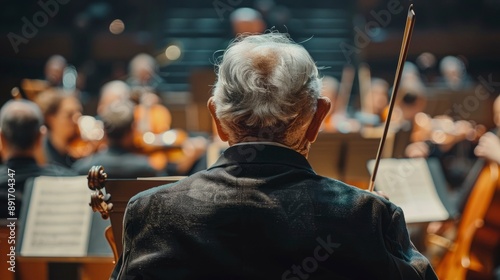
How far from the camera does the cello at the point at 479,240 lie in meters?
3.98

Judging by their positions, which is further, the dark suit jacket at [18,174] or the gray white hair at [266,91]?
the dark suit jacket at [18,174]

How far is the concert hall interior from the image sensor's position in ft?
10.7

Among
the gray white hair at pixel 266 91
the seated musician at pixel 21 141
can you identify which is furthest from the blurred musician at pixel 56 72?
the gray white hair at pixel 266 91

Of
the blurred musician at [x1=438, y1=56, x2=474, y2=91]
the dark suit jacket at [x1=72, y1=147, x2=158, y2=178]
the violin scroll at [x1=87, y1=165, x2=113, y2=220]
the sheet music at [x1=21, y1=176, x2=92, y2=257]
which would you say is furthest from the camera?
the blurred musician at [x1=438, y1=56, x2=474, y2=91]

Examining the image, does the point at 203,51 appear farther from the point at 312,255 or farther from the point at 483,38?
the point at 312,255

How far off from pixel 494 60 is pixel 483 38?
1.17 feet

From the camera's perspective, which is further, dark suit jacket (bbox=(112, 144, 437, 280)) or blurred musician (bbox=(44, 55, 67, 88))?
blurred musician (bbox=(44, 55, 67, 88))

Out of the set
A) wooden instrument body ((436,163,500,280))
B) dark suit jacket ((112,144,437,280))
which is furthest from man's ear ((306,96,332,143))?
wooden instrument body ((436,163,500,280))

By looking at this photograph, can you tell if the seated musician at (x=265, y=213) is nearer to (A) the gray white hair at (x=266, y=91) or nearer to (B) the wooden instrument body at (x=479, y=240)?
(A) the gray white hair at (x=266, y=91)

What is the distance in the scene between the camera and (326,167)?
4070mm

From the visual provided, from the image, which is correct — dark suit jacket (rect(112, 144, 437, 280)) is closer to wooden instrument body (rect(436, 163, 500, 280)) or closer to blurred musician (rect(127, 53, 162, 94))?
wooden instrument body (rect(436, 163, 500, 280))

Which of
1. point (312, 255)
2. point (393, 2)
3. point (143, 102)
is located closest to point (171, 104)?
point (143, 102)

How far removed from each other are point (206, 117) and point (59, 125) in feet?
4.15

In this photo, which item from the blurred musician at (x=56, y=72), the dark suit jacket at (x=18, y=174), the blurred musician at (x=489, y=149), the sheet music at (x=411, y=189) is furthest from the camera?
the blurred musician at (x=56, y=72)
